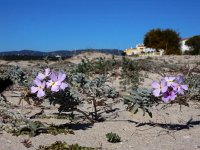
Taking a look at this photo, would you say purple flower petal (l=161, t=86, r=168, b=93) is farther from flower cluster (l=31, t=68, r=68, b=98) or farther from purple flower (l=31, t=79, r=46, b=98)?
purple flower (l=31, t=79, r=46, b=98)

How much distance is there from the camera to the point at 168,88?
3.72 metres

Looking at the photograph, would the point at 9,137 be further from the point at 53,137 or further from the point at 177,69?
the point at 177,69

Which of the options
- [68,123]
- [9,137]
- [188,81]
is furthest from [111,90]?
[9,137]

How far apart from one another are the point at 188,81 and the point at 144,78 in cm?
203

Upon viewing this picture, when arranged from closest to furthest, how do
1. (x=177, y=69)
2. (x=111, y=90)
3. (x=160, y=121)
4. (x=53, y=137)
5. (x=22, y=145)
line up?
(x=22, y=145) → (x=53, y=137) → (x=160, y=121) → (x=111, y=90) → (x=177, y=69)

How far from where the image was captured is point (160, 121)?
456 centimetres

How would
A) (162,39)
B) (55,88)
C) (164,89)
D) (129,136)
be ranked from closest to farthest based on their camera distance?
(55,88), (164,89), (129,136), (162,39)

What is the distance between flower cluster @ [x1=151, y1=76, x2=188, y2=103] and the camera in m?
3.67

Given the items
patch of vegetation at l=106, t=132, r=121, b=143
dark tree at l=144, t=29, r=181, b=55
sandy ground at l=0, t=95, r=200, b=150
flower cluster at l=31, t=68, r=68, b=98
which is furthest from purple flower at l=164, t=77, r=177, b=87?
dark tree at l=144, t=29, r=181, b=55

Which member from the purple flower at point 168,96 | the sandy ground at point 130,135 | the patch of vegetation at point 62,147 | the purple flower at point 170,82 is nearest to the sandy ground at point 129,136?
the sandy ground at point 130,135

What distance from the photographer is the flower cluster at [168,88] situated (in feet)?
12.0

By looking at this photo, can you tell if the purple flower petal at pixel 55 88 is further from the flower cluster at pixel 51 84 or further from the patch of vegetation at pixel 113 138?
the patch of vegetation at pixel 113 138

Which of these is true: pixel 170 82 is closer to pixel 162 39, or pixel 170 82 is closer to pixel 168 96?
pixel 168 96

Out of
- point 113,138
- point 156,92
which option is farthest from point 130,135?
point 156,92
